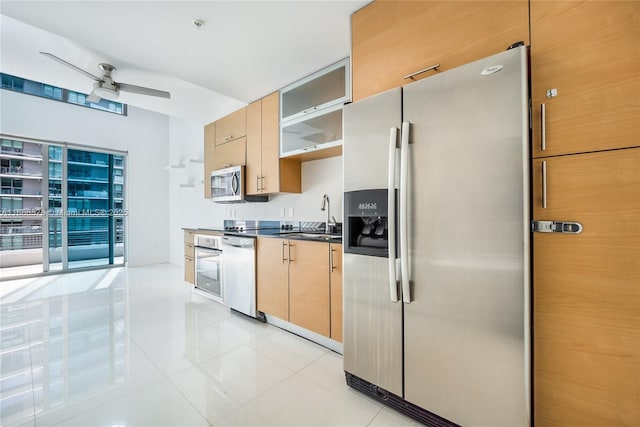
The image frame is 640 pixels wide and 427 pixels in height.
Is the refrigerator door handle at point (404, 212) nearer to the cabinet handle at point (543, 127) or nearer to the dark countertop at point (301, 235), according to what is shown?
the cabinet handle at point (543, 127)

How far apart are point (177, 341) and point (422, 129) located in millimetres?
2560

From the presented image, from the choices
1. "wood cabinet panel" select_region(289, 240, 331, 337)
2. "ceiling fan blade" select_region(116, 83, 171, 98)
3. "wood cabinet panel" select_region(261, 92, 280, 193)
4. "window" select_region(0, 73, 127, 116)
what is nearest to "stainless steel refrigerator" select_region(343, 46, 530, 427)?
"wood cabinet panel" select_region(289, 240, 331, 337)

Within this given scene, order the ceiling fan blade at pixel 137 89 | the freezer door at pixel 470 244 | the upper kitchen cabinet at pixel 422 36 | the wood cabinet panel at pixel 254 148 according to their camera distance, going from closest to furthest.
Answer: the freezer door at pixel 470 244 < the upper kitchen cabinet at pixel 422 36 < the ceiling fan blade at pixel 137 89 < the wood cabinet panel at pixel 254 148

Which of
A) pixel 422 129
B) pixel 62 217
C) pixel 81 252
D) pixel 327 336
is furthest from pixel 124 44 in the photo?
pixel 81 252

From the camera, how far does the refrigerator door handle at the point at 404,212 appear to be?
1322mm

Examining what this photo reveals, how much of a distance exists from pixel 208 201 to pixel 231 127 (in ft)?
6.26

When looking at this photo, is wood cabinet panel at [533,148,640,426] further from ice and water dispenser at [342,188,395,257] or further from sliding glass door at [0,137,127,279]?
sliding glass door at [0,137,127,279]

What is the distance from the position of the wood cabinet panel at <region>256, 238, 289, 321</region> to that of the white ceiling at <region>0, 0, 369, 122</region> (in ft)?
5.34

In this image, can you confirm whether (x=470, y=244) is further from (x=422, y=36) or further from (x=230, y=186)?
(x=230, y=186)

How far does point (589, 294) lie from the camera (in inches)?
40.1

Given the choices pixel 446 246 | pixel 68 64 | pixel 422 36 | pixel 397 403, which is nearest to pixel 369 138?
pixel 422 36

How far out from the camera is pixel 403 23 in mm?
1525

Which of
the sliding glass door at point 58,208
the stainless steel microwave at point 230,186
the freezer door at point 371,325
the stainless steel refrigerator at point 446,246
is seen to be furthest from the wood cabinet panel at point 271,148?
the sliding glass door at point 58,208

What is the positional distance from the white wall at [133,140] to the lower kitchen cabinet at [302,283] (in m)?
4.39
